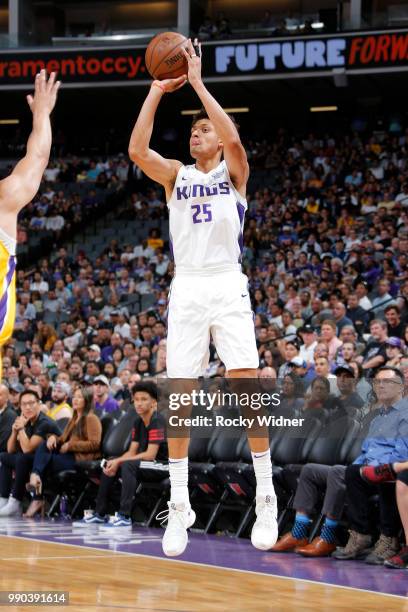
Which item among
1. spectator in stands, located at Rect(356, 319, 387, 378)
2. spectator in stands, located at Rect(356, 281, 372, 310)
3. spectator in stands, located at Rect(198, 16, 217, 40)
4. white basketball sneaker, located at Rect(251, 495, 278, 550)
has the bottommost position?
white basketball sneaker, located at Rect(251, 495, 278, 550)

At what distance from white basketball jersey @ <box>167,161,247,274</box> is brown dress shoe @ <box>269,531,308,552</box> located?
4041 millimetres

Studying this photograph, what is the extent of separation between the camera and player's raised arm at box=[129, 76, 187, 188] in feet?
21.8

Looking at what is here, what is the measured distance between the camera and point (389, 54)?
870 inches

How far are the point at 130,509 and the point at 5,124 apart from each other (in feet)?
74.2

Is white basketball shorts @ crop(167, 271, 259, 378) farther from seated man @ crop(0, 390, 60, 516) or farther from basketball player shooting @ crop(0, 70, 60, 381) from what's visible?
seated man @ crop(0, 390, 60, 516)

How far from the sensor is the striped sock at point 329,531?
9.73 metres

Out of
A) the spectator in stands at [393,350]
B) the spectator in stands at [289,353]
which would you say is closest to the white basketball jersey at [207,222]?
the spectator in stands at [393,350]

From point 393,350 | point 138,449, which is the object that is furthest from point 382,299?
point 138,449

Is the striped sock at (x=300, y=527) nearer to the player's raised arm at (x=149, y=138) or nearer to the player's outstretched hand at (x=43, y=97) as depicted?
the player's raised arm at (x=149, y=138)

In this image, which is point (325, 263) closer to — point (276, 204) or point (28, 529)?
point (276, 204)

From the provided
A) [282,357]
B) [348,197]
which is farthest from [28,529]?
[348,197]

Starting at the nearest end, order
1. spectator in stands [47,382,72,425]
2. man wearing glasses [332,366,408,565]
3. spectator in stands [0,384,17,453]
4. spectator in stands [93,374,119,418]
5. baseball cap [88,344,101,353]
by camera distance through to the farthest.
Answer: man wearing glasses [332,366,408,565]
spectator in stands [93,374,119,418]
spectator in stands [0,384,17,453]
spectator in stands [47,382,72,425]
baseball cap [88,344,101,353]

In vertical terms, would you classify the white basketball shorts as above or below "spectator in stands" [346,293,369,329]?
above

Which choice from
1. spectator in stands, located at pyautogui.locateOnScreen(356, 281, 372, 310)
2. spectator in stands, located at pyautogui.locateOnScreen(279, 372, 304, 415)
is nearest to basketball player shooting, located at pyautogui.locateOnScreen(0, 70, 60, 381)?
spectator in stands, located at pyautogui.locateOnScreen(279, 372, 304, 415)
